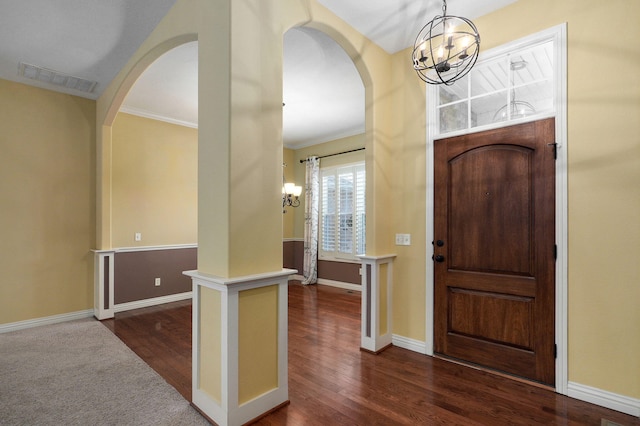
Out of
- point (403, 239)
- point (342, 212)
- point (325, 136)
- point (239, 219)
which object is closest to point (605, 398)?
point (403, 239)

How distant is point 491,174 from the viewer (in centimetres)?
268

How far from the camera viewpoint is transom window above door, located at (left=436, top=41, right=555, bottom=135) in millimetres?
2504

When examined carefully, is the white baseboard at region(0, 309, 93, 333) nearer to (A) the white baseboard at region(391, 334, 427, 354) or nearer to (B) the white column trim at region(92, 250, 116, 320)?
(B) the white column trim at region(92, 250, 116, 320)

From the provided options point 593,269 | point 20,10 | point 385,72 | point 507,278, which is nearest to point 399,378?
point 507,278

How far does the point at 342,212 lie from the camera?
246 inches

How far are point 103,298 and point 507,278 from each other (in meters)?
4.81

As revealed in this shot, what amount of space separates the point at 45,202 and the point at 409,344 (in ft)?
15.6

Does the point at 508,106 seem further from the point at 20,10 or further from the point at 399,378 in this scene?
the point at 20,10

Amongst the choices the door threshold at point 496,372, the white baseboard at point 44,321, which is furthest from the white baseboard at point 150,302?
the door threshold at point 496,372

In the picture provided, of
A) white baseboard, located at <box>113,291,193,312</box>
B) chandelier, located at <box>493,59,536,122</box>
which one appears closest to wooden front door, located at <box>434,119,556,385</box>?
chandelier, located at <box>493,59,536,122</box>

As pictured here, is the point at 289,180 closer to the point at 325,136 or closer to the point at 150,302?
the point at 325,136

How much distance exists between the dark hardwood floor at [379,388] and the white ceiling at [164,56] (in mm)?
3043

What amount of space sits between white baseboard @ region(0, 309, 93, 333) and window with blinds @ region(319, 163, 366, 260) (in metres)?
4.03

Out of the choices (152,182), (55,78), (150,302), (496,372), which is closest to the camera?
(496,372)
